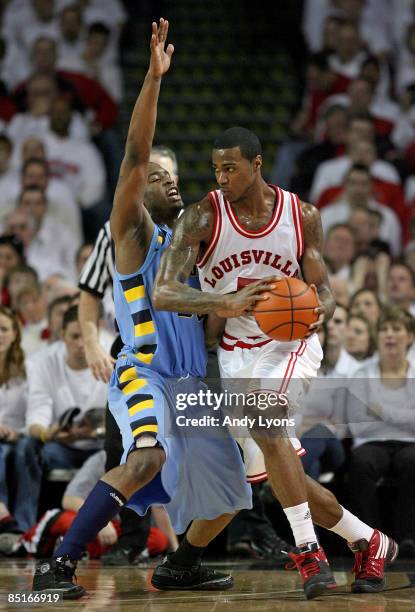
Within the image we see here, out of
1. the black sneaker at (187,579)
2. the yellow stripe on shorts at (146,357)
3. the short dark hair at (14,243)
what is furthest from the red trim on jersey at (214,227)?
the short dark hair at (14,243)

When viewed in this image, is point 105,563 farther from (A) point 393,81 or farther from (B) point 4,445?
(A) point 393,81

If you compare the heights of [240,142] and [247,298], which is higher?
[240,142]

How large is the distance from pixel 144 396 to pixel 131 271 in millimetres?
555

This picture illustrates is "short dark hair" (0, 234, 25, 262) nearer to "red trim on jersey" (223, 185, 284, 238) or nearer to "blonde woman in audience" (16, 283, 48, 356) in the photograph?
"blonde woman in audience" (16, 283, 48, 356)

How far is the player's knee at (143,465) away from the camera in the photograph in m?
4.57

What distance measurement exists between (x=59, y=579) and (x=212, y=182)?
701cm

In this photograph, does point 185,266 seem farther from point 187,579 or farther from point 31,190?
point 31,190

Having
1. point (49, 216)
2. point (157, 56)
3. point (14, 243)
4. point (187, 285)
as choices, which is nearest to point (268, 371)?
point (187, 285)

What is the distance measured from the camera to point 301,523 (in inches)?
180

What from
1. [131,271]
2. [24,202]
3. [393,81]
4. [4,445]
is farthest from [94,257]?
[393,81]

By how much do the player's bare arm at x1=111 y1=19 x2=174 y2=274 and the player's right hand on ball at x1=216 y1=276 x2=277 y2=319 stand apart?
0.58 meters

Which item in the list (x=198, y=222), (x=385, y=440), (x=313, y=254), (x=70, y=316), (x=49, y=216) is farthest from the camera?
(x=49, y=216)

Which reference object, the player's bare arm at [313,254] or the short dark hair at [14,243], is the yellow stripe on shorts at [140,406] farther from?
the short dark hair at [14,243]

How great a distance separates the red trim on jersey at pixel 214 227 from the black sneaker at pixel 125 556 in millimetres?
1953
